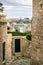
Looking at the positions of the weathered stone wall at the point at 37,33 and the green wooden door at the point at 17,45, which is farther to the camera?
the green wooden door at the point at 17,45

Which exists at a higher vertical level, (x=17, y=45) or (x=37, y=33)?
(x=37, y=33)

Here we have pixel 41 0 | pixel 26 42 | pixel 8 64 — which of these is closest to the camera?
pixel 41 0

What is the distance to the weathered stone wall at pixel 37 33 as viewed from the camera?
338 inches

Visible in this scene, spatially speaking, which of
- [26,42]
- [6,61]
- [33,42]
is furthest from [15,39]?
[33,42]

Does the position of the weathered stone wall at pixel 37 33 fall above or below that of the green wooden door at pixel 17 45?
above

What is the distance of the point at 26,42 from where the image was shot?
795 inches

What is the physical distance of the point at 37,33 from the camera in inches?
350

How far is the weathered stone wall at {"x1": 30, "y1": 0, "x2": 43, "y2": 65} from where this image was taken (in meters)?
8.58

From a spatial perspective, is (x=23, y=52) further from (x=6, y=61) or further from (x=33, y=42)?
(x=33, y=42)

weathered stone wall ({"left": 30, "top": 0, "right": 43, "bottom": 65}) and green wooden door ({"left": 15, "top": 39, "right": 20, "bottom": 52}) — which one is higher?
weathered stone wall ({"left": 30, "top": 0, "right": 43, "bottom": 65})

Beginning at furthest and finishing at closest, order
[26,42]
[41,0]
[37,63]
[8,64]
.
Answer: [26,42], [8,64], [37,63], [41,0]

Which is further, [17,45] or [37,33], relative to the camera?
[17,45]

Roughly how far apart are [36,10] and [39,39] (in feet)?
4.03

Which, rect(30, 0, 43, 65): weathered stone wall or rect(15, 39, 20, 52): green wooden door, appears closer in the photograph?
rect(30, 0, 43, 65): weathered stone wall
